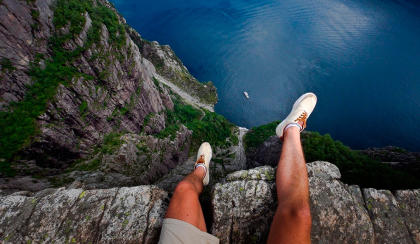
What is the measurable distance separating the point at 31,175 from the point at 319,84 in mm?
64950

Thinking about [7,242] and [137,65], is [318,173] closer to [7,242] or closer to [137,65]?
[7,242]

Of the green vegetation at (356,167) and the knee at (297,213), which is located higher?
the green vegetation at (356,167)

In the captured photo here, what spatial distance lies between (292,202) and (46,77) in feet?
37.2

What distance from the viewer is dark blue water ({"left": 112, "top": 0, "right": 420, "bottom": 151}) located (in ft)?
147

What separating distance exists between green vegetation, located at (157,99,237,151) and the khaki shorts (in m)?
14.9

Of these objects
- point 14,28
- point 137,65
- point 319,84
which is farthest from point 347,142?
point 14,28

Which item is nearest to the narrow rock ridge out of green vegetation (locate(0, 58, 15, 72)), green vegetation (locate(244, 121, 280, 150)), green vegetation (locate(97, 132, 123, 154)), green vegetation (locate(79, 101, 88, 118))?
green vegetation (locate(0, 58, 15, 72))

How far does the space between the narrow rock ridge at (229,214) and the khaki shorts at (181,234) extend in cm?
40

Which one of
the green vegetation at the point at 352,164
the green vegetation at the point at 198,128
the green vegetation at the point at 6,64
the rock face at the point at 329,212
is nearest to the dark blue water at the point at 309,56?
the green vegetation at the point at 198,128

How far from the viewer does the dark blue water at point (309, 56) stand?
44812 mm

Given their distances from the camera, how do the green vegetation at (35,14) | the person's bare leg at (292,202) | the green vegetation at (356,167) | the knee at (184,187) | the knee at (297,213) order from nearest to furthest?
the person's bare leg at (292,202) < the knee at (297,213) < the knee at (184,187) < the green vegetation at (356,167) < the green vegetation at (35,14)

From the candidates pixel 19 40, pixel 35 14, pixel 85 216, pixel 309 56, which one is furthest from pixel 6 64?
pixel 309 56

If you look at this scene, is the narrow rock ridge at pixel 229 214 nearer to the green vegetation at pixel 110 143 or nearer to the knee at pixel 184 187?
the knee at pixel 184 187

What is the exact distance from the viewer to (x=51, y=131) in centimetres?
817
